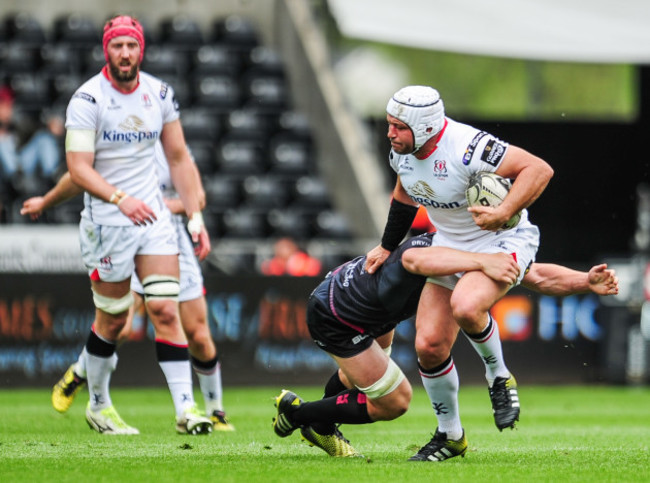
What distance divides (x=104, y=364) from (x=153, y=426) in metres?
0.90

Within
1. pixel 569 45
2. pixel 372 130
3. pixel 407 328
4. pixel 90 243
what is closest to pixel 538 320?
pixel 407 328

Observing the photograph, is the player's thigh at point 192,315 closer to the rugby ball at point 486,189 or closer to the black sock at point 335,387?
the black sock at point 335,387

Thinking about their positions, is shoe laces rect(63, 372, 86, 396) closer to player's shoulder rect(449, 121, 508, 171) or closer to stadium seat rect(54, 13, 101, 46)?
player's shoulder rect(449, 121, 508, 171)

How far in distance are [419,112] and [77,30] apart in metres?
13.6

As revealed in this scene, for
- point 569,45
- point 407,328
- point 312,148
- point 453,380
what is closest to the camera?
point 453,380

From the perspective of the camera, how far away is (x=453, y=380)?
298 inches

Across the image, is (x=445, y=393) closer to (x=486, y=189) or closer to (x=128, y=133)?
(x=486, y=189)

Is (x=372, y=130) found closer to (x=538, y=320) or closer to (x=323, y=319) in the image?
(x=538, y=320)

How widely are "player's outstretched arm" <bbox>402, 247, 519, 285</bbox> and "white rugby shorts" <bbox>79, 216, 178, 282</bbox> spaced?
7.48 feet

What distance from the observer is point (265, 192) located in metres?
18.7

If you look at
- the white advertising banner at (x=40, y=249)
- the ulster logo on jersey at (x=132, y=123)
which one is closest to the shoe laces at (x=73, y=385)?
the ulster logo on jersey at (x=132, y=123)

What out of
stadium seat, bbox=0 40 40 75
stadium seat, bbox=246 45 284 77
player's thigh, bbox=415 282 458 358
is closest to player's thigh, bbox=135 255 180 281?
player's thigh, bbox=415 282 458 358

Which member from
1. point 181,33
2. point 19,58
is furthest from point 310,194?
point 19,58

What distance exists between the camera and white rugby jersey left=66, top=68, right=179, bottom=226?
887 centimetres
